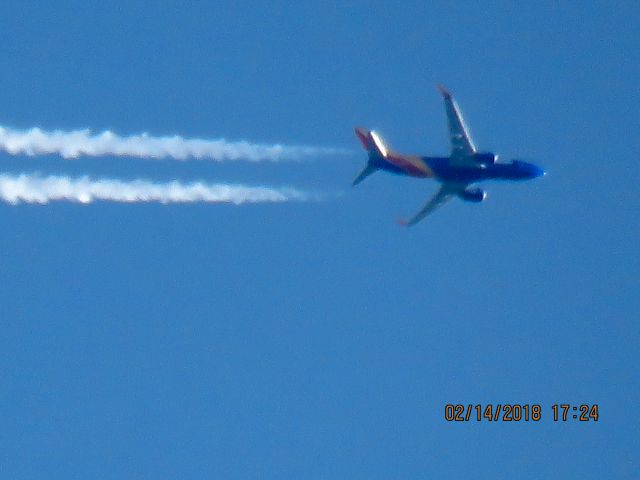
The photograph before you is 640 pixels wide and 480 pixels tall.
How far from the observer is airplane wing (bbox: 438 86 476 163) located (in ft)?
267

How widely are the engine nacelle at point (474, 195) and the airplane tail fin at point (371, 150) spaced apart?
4993mm

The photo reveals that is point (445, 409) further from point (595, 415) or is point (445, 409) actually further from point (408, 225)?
point (408, 225)

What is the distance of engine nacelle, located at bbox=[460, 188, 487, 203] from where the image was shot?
84750mm

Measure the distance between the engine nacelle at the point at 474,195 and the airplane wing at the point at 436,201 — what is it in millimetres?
800

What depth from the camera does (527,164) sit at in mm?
83938

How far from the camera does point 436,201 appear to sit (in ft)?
286

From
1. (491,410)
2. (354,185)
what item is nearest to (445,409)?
(491,410)

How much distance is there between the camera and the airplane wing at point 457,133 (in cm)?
8131

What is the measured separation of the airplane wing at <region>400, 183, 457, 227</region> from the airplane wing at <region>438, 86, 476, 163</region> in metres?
3.22

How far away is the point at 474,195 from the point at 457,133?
4.34 m

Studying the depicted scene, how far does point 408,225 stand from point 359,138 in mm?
5997

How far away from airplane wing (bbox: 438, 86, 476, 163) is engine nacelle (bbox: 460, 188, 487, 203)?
270 cm

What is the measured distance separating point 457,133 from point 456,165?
1.97 metres

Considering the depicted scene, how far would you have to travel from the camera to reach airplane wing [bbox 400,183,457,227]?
8612 centimetres
